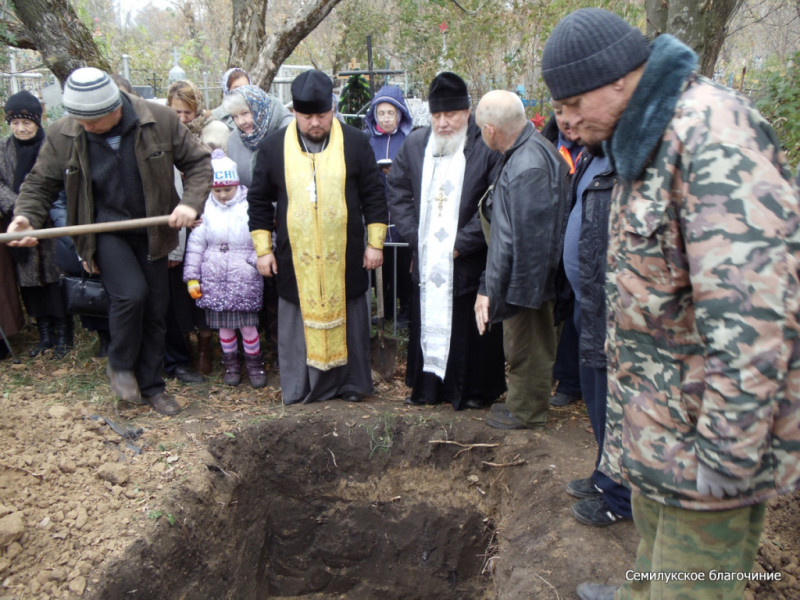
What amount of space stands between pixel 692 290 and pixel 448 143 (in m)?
2.68

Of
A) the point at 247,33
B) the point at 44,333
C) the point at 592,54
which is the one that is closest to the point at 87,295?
the point at 44,333

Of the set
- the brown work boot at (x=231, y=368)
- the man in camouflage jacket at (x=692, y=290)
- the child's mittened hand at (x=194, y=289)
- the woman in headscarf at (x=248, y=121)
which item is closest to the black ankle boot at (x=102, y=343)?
the child's mittened hand at (x=194, y=289)

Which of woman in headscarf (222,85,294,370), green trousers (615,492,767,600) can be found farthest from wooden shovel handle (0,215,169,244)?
green trousers (615,492,767,600)

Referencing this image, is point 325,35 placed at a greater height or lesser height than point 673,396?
greater

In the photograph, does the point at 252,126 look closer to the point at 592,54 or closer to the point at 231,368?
the point at 231,368

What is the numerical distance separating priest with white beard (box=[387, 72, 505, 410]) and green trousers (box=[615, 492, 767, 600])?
2.45 meters

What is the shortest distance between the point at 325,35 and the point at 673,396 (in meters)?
20.1

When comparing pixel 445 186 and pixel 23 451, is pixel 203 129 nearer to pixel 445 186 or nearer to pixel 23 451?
pixel 445 186

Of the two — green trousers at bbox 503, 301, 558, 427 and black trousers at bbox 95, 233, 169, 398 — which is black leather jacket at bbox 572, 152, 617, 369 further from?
black trousers at bbox 95, 233, 169, 398

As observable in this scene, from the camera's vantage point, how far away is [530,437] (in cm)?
390

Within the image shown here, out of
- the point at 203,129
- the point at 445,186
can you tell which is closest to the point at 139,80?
the point at 203,129

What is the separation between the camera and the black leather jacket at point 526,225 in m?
3.32

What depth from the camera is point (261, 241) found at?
4.32 meters

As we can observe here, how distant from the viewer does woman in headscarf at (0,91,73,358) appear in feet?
15.9
